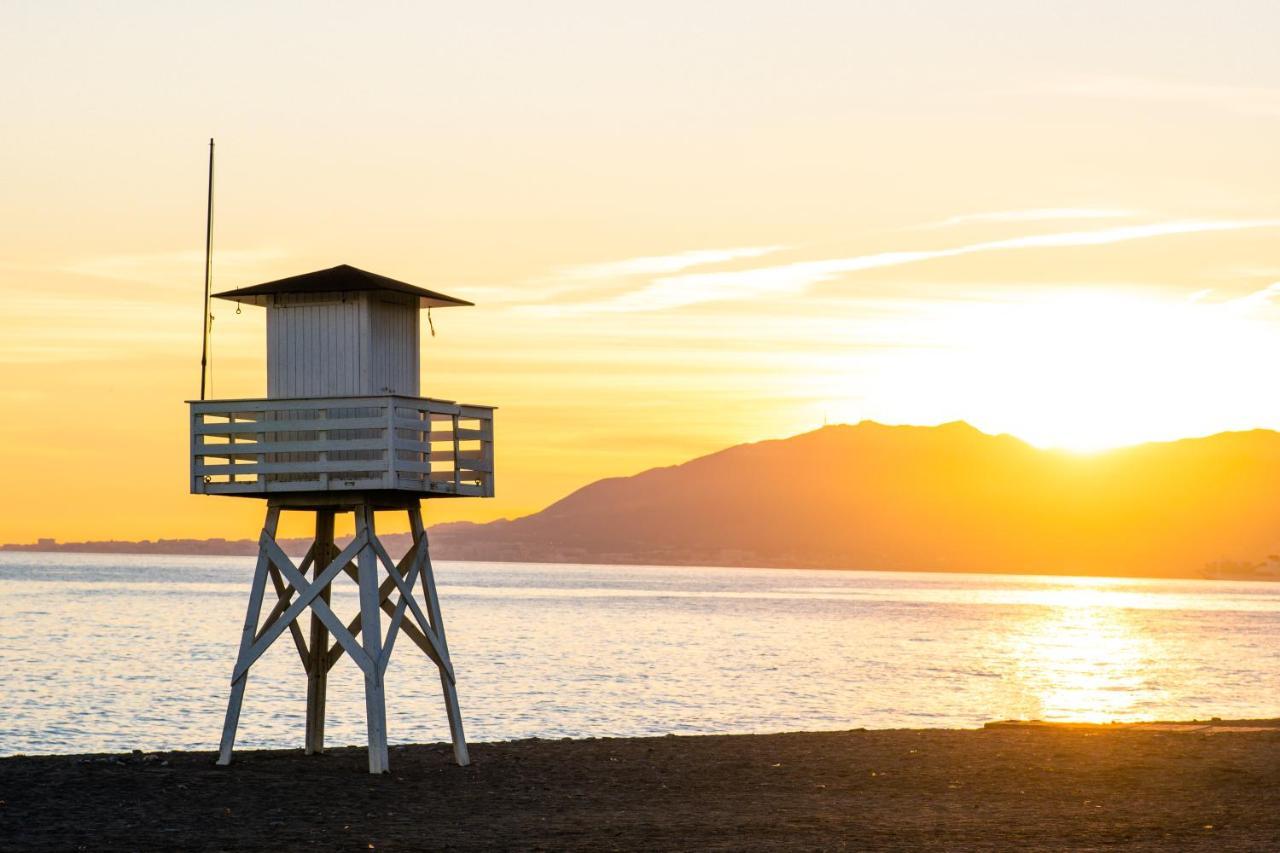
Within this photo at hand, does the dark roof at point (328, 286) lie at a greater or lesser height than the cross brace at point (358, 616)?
greater

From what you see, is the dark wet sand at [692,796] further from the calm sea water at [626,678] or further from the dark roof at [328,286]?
the calm sea water at [626,678]

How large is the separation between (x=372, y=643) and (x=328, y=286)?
5.47 m

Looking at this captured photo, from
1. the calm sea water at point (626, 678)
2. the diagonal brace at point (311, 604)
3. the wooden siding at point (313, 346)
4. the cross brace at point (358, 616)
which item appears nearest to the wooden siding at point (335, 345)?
the wooden siding at point (313, 346)

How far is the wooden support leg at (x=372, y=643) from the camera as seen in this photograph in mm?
26516

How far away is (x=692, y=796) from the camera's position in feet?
78.1

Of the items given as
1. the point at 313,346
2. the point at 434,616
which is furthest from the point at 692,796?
the point at 313,346

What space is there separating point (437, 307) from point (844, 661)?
2336 inches

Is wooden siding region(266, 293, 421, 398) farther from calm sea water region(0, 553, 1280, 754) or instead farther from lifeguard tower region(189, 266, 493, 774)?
calm sea water region(0, 553, 1280, 754)

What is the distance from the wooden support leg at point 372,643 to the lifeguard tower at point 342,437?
0.08 ft

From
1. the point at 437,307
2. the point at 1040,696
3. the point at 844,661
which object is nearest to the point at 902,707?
the point at 1040,696

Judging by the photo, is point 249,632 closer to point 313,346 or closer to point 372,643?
point 372,643

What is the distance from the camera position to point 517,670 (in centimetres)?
7294

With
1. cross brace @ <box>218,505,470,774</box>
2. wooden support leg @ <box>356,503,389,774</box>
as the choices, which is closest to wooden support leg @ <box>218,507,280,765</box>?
cross brace @ <box>218,505,470,774</box>

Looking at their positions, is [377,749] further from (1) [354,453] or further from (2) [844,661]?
(2) [844,661]
